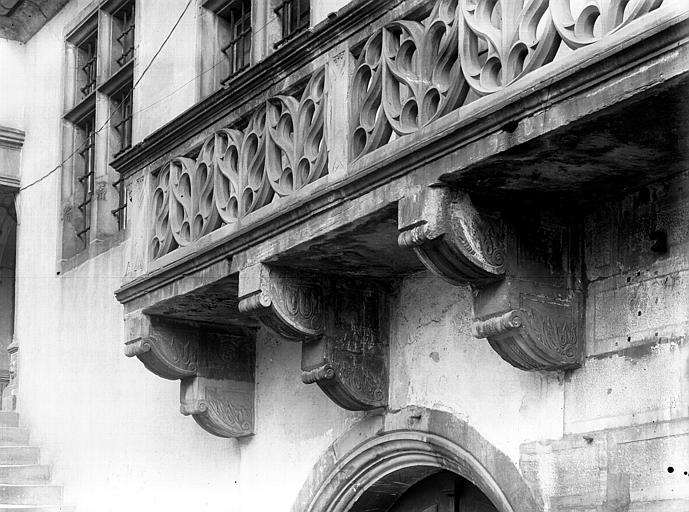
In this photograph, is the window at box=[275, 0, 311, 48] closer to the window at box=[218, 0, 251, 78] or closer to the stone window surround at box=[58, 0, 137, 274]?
the window at box=[218, 0, 251, 78]

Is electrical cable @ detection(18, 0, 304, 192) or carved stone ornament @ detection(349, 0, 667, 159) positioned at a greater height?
electrical cable @ detection(18, 0, 304, 192)

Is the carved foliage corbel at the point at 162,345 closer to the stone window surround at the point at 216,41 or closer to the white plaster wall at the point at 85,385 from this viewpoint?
the white plaster wall at the point at 85,385

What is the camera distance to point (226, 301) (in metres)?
8.84

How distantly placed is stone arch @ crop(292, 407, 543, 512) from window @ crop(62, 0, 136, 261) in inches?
171

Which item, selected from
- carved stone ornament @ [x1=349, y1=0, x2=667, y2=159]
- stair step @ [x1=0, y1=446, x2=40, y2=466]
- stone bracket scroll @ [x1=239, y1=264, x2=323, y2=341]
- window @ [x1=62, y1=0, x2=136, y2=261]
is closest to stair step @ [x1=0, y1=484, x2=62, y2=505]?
stair step @ [x1=0, y1=446, x2=40, y2=466]

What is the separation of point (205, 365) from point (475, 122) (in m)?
3.80

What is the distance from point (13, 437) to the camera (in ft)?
43.8

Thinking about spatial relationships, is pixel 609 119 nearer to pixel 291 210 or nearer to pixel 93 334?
pixel 291 210

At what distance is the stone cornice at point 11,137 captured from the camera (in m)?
14.6

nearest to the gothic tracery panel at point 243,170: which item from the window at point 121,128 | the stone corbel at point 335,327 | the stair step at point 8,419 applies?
the stone corbel at point 335,327

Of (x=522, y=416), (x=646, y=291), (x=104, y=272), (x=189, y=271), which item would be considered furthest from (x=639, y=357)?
(x=104, y=272)

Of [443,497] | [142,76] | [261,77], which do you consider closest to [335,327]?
[443,497]

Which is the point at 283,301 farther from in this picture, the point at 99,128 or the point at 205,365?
the point at 99,128

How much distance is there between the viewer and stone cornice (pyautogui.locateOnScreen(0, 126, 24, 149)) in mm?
14633
